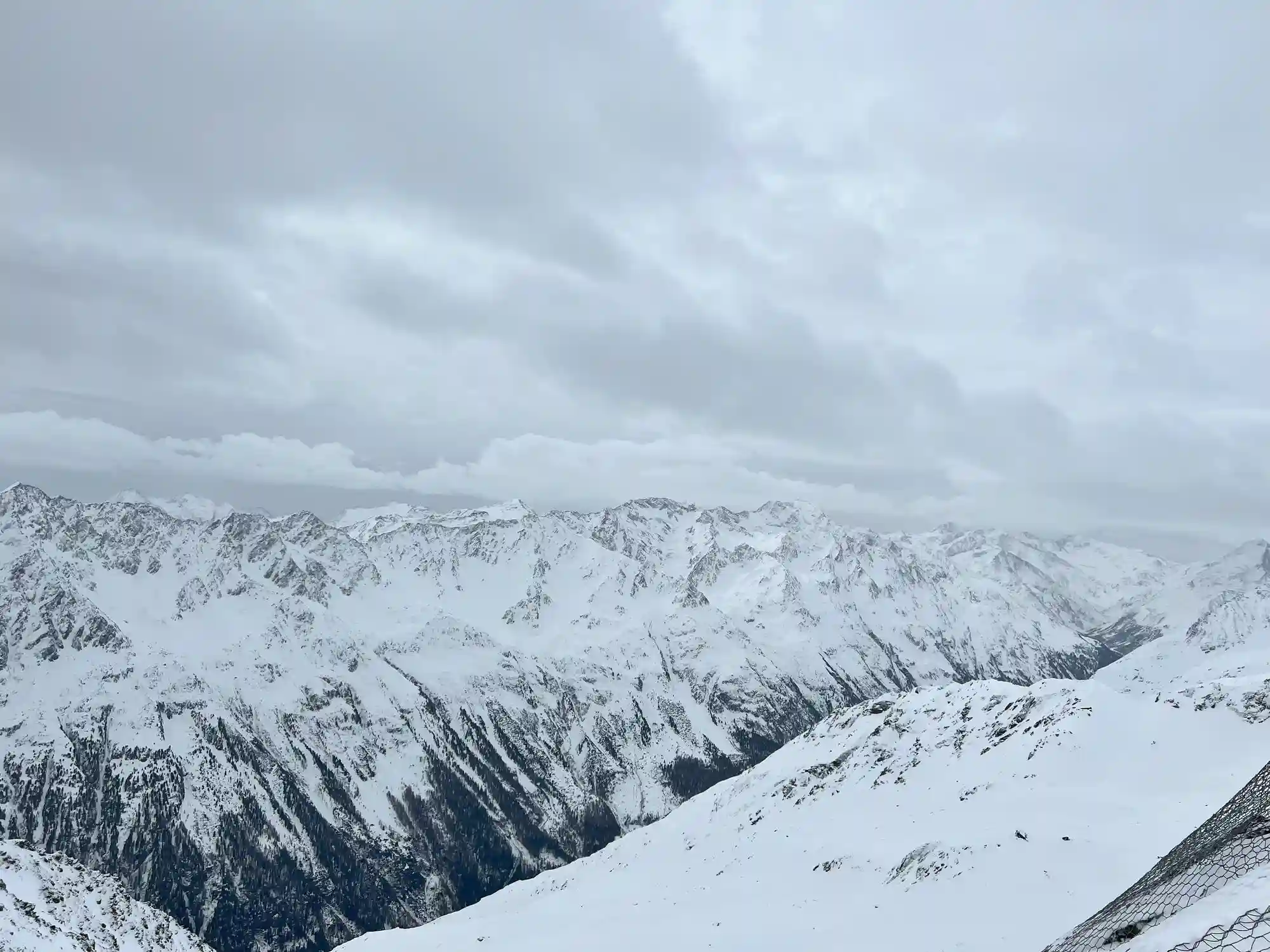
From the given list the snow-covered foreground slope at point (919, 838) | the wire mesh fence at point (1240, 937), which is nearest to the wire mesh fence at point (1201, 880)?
the wire mesh fence at point (1240, 937)

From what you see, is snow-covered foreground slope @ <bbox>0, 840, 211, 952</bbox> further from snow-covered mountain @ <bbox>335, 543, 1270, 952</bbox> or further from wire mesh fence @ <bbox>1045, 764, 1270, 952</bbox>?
wire mesh fence @ <bbox>1045, 764, 1270, 952</bbox>

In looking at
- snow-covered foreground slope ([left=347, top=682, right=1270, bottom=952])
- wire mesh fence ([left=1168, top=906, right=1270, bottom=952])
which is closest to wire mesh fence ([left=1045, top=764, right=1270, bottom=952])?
wire mesh fence ([left=1168, top=906, right=1270, bottom=952])

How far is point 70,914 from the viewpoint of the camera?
246ft

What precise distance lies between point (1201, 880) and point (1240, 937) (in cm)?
275

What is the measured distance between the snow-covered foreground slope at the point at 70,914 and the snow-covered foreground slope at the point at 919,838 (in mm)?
22021

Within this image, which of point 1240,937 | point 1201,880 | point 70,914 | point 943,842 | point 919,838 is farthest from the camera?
point 70,914

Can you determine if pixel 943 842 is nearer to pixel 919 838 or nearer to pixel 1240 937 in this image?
pixel 919 838

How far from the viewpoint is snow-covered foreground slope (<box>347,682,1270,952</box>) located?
4334 cm

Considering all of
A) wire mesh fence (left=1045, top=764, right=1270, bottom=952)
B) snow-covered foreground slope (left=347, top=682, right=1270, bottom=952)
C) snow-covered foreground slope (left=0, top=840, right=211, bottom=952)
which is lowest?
snow-covered foreground slope (left=0, top=840, right=211, bottom=952)

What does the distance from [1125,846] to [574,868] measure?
7800cm

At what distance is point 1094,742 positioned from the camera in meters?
65.2

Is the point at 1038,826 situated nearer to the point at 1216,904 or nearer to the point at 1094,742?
the point at 1094,742

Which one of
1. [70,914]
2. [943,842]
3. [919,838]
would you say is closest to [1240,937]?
[943,842]

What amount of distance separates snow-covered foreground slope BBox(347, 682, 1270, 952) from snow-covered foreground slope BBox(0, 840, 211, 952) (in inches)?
867
